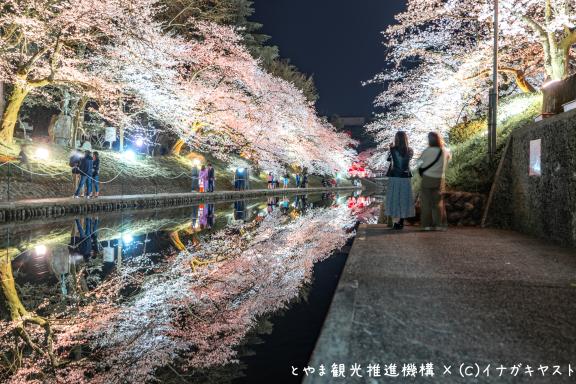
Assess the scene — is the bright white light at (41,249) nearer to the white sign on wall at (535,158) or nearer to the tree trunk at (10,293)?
the tree trunk at (10,293)

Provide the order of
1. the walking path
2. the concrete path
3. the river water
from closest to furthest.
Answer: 1. the concrete path
2. the river water
3. the walking path

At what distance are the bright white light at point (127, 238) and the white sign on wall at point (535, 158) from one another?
24.9ft

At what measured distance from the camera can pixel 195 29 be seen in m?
29.2

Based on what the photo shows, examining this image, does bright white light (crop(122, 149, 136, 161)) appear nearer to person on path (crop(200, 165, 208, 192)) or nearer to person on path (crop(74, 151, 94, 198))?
person on path (crop(200, 165, 208, 192))

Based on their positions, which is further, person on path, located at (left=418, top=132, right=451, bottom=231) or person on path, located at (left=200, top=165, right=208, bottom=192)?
person on path, located at (left=200, top=165, right=208, bottom=192)

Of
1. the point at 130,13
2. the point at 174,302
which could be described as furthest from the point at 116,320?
the point at 130,13

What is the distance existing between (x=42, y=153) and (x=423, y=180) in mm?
16511

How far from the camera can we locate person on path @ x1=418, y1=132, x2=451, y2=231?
7398 millimetres

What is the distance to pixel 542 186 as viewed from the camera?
6.54 meters

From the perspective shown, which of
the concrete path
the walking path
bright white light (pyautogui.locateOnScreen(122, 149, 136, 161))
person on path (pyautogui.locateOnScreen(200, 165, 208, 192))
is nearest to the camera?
the concrete path

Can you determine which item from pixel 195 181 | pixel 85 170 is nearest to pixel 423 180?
pixel 85 170

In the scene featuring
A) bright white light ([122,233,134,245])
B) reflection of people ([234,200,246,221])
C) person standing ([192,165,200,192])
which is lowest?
reflection of people ([234,200,246,221])

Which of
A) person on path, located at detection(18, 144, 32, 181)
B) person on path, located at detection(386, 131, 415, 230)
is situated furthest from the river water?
person on path, located at detection(18, 144, 32, 181)

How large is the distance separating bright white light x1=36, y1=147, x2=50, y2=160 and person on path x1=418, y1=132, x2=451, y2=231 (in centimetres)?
1614
